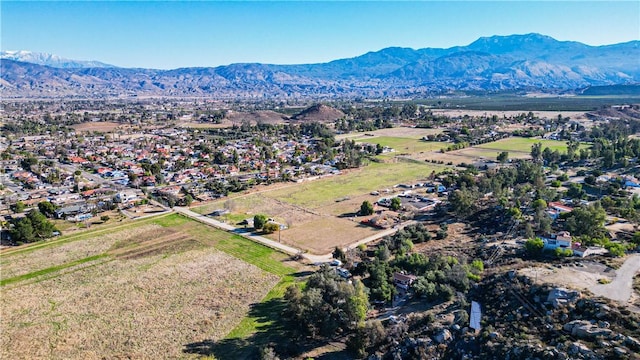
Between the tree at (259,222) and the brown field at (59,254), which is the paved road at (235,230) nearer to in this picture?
the tree at (259,222)

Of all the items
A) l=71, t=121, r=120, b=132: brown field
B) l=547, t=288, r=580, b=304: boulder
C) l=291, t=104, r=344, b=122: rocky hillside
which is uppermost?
l=291, t=104, r=344, b=122: rocky hillside

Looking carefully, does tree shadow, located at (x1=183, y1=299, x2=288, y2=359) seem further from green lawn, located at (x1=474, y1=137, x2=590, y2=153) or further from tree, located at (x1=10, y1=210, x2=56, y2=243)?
green lawn, located at (x1=474, y1=137, x2=590, y2=153)

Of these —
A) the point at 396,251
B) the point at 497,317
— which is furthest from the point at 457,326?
the point at 396,251

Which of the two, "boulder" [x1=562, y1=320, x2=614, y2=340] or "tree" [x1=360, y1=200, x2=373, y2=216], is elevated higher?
"boulder" [x1=562, y1=320, x2=614, y2=340]

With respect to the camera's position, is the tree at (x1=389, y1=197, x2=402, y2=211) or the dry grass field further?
the dry grass field

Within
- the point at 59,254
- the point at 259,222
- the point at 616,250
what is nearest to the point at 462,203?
the point at 616,250

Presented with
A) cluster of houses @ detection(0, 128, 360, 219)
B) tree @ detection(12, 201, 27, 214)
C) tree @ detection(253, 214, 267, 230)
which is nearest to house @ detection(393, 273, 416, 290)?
tree @ detection(253, 214, 267, 230)

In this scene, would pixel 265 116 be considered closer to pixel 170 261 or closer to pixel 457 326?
pixel 170 261
